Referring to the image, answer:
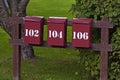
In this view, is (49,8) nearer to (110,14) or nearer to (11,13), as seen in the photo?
(11,13)

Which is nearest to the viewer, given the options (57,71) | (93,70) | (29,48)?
(93,70)

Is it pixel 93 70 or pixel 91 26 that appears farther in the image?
pixel 93 70

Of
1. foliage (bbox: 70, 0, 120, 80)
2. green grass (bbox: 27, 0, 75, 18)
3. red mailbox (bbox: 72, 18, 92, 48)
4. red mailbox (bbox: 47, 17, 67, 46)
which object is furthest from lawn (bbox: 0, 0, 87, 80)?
green grass (bbox: 27, 0, 75, 18)

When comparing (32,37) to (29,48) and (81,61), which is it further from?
(29,48)

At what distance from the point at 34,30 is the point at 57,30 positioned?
0.44 metres

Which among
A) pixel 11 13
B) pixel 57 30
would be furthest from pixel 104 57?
pixel 11 13

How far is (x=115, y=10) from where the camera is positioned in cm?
807

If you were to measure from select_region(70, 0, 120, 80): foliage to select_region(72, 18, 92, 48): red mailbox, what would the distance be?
0.49 m

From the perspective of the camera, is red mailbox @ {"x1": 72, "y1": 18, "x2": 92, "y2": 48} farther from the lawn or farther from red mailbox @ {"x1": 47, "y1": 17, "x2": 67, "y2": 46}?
the lawn

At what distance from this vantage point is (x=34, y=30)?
8.24 metres

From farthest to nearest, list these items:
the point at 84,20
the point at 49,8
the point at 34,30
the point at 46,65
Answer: the point at 49,8 < the point at 46,65 < the point at 34,30 < the point at 84,20

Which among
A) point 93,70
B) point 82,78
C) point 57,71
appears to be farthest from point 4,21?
point 93,70

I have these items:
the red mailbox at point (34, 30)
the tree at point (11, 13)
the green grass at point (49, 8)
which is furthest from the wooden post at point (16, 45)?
the green grass at point (49, 8)

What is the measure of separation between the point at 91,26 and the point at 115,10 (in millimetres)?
545
